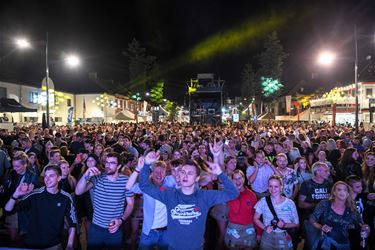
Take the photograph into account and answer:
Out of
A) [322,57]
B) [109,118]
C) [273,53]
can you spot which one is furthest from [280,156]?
[273,53]

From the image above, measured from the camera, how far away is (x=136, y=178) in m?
4.01

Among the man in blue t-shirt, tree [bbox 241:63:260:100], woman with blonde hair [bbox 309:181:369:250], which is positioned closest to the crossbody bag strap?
woman with blonde hair [bbox 309:181:369:250]

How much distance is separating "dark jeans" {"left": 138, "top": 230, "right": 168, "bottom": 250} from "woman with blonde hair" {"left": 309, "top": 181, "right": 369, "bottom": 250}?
6.74 feet

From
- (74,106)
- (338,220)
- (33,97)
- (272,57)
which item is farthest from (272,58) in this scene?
(338,220)

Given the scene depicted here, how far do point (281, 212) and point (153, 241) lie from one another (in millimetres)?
1732

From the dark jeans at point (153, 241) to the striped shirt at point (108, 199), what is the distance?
48 cm

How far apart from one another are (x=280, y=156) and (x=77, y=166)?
4.32 meters

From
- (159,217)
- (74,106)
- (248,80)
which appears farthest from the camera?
(248,80)

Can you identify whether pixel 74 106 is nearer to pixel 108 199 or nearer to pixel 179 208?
pixel 108 199

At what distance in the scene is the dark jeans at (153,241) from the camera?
4.04 meters

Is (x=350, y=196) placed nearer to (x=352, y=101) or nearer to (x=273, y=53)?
(x=352, y=101)

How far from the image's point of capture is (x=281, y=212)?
422cm

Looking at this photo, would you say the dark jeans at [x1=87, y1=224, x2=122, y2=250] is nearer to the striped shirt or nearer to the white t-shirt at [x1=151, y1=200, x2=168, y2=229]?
the striped shirt

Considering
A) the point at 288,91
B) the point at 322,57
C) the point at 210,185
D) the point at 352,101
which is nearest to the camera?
the point at 210,185
